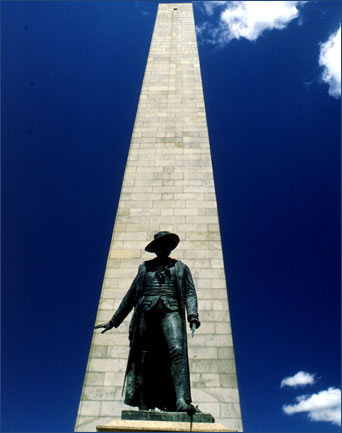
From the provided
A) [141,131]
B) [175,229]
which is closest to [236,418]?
[175,229]

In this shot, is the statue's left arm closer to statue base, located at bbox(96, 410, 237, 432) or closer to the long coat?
the long coat

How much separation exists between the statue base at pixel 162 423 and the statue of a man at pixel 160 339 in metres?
0.15

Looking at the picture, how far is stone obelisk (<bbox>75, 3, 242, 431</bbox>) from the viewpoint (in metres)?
7.28

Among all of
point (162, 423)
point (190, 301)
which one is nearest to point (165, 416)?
point (162, 423)

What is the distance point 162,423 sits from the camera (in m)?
4.06

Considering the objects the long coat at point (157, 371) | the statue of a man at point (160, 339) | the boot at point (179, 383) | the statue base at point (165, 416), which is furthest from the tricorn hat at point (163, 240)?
the statue base at point (165, 416)

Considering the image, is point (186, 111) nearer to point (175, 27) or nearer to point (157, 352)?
point (175, 27)

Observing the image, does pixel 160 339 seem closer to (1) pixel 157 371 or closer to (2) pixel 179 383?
(1) pixel 157 371

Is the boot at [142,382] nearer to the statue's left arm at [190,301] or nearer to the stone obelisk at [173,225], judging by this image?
the statue's left arm at [190,301]

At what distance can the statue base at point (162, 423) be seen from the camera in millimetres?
4012

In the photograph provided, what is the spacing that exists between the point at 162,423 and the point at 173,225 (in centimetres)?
603

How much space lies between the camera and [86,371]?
25.0 ft

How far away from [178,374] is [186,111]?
32.1ft

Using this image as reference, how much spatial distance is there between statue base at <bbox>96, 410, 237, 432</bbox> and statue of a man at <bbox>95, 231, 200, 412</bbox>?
0.15 m
